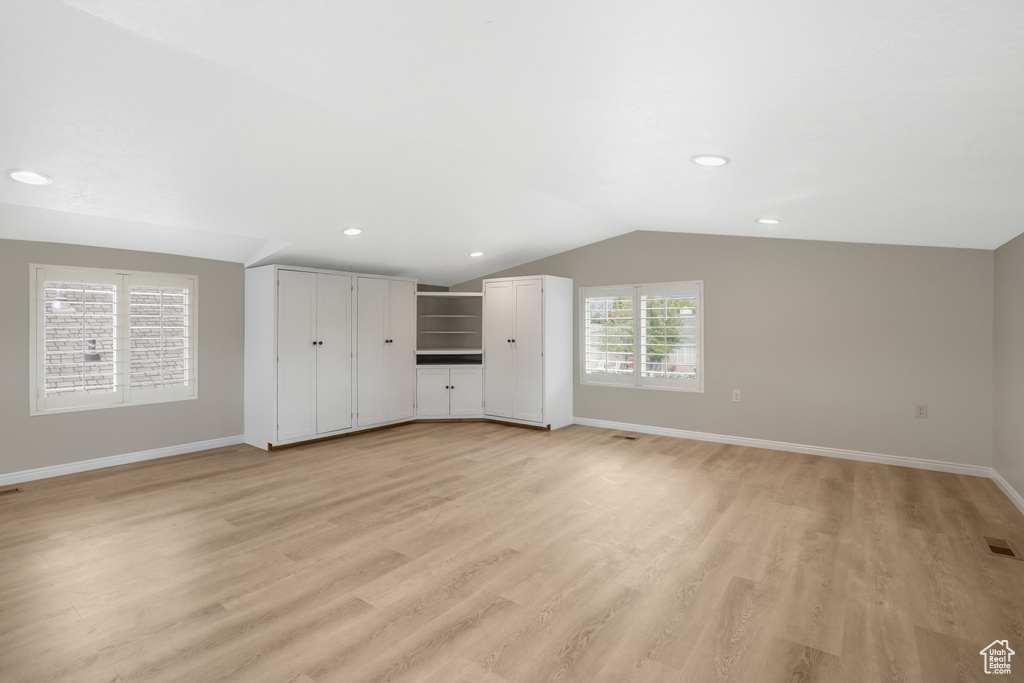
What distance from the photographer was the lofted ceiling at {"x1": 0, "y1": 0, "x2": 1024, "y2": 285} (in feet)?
4.87

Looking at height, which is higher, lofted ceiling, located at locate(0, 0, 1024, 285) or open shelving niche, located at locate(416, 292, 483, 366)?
lofted ceiling, located at locate(0, 0, 1024, 285)

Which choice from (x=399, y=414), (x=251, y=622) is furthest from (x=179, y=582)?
(x=399, y=414)

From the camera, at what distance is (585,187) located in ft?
12.0

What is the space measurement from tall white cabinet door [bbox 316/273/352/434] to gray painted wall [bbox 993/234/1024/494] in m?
5.82

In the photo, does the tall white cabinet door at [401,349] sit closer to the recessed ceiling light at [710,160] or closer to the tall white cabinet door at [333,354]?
the tall white cabinet door at [333,354]

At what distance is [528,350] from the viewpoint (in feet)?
20.3

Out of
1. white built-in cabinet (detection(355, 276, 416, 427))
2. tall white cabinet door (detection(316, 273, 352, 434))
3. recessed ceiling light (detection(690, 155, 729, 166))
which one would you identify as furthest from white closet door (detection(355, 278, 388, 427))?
recessed ceiling light (detection(690, 155, 729, 166))

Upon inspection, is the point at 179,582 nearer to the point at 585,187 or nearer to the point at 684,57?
the point at 684,57

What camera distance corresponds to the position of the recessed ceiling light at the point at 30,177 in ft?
9.57

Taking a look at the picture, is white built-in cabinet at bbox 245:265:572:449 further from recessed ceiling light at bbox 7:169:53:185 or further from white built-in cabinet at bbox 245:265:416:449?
recessed ceiling light at bbox 7:169:53:185

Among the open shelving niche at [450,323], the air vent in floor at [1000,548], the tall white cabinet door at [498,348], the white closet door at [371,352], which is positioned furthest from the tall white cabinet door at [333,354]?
the air vent in floor at [1000,548]

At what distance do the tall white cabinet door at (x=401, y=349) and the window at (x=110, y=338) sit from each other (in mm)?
2053

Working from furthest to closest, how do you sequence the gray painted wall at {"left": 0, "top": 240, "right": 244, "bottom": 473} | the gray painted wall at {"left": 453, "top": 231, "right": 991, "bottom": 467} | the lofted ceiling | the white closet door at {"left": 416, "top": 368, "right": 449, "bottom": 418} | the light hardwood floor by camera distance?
the white closet door at {"left": 416, "top": 368, "right": 449, "bottom": 418} < the gray painted wall at {"left": 453, "top": 231, "right": 991, "bottom": 467} < the gray painted wall at {"left": 0, "top": 240, "right": 244, "bottom": 473} < the light hardwood floor < the lofted ceiling

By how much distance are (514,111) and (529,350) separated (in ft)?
13.1
